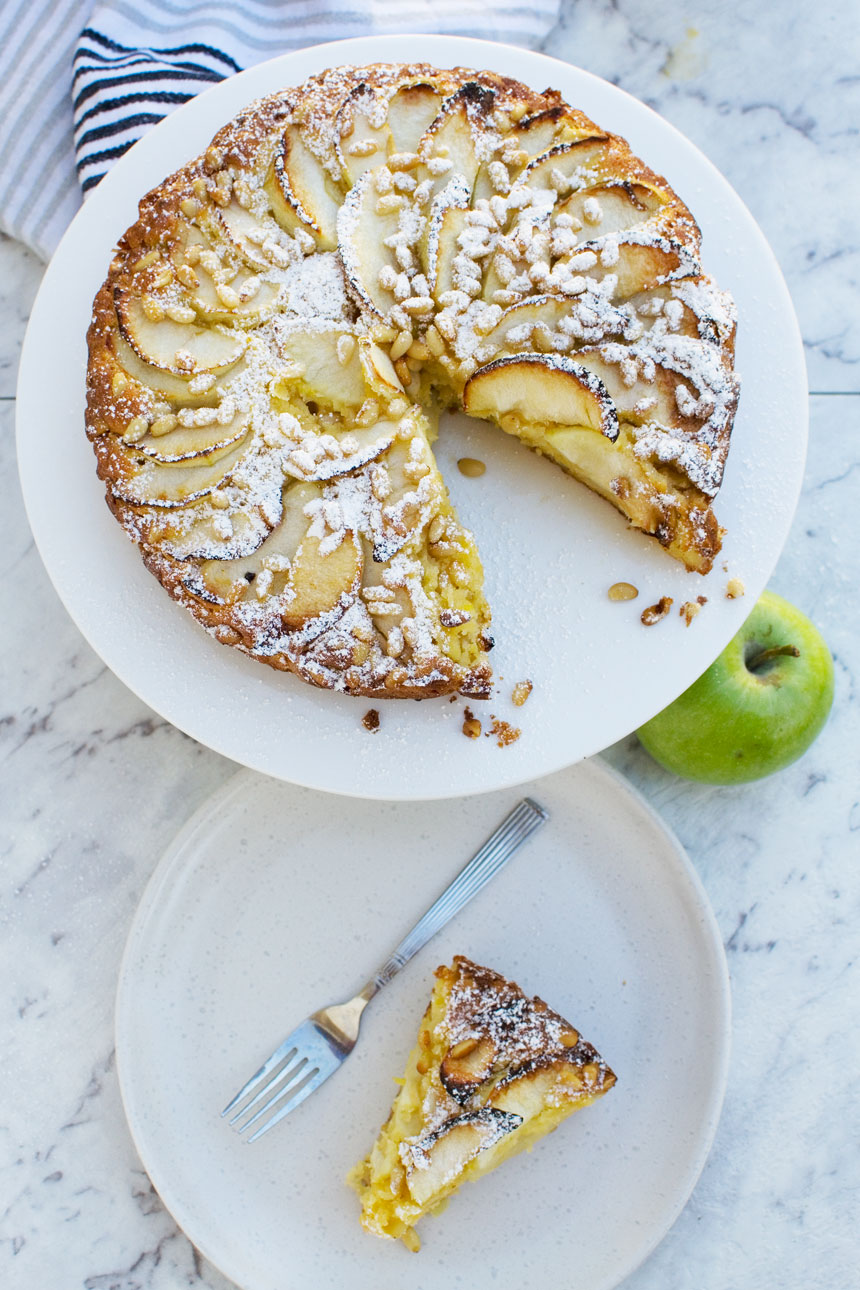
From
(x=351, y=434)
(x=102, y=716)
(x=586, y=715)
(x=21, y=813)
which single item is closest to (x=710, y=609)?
(x=586, y=715)

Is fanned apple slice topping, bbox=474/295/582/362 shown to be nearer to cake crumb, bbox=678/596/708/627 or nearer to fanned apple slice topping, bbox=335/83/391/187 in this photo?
fanned apple slice topping, bbox=335/83/391/187

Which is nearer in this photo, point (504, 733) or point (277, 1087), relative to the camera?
point (504, 733)

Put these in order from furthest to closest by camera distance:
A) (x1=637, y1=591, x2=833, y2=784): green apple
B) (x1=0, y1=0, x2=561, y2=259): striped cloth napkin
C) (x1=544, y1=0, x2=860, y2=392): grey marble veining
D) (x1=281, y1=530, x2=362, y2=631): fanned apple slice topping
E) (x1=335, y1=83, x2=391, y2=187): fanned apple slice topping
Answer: (x1=544, y1=0, x2=860, y2=392): grey marble veining, (x1=0, y1=0, x2=561, y2=259): striped cloth napkin, (x1=637, y1=591, x2=833, y2=784): green apple, (x1=335, y1=83, x2=391, y2=187): fanned apple slice topping, (x1=281, y1=530, x2=362, y2=631): fanned apple slice topping

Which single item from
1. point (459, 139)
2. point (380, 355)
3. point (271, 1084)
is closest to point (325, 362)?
point (380, 355)

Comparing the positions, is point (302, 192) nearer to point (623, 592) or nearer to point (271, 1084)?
point (623, 592)

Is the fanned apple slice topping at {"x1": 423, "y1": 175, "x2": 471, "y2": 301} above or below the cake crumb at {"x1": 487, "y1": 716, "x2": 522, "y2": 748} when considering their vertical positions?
above


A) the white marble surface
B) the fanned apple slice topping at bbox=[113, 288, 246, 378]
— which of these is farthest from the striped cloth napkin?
the fanned apple slice topping at bbox=[113, 288, 246, 378]

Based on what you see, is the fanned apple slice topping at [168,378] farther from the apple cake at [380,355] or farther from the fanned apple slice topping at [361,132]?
the fanned apple slice topping at [361,132]

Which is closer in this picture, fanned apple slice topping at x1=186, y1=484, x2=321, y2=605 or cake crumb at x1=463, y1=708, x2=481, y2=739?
fanned apple slice topping at x1=186, y1=484, x2=321, y2=605

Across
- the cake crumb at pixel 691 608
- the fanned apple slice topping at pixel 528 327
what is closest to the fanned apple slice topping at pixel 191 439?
the fanned apple slice topping at pixel 528 327
